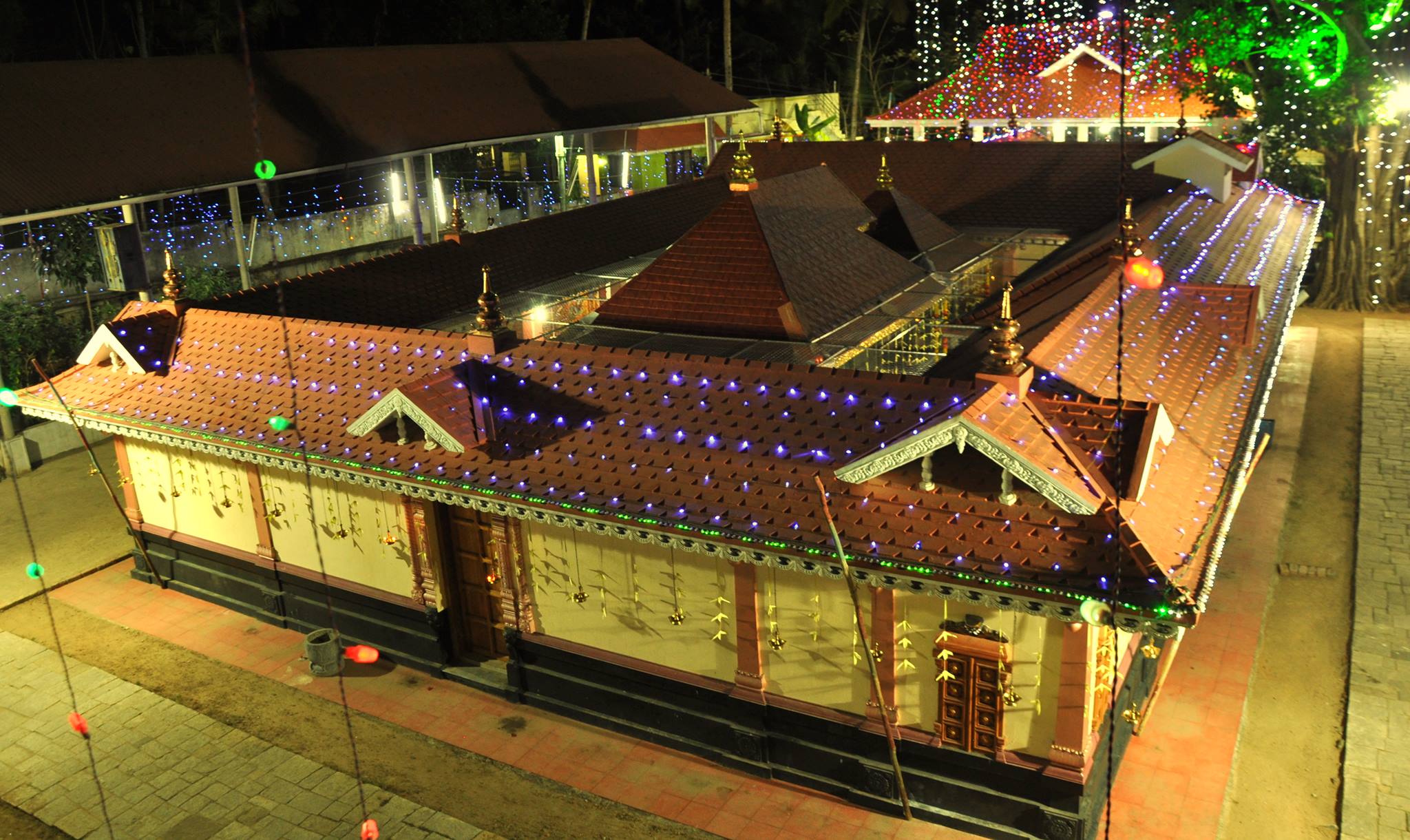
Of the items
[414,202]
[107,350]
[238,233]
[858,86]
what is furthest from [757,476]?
[858,86]

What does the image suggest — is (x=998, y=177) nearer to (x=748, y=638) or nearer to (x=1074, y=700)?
(x=748, y=638)

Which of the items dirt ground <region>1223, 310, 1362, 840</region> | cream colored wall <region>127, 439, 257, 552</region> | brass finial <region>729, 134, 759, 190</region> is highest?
brass finial <region>729, 134, 759, 190</region>

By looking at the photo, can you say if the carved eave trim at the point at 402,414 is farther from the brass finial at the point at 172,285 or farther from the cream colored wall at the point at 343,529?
the brass finial at the point at 172,285

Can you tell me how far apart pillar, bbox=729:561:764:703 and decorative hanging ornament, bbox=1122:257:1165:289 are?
5.73 metres

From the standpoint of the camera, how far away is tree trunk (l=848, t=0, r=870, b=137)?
60.8m

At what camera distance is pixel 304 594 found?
56.7 ft

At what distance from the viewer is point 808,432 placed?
1247cm

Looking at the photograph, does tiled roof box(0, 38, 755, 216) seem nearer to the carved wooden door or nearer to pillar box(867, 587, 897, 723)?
pillar box(867, 587, 897, 723)

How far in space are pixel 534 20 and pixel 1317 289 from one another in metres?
35.3

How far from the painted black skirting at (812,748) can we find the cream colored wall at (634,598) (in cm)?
33

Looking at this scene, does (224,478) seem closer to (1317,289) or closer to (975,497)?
(975,497)

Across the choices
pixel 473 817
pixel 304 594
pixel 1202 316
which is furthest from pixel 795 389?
pixel 304 594

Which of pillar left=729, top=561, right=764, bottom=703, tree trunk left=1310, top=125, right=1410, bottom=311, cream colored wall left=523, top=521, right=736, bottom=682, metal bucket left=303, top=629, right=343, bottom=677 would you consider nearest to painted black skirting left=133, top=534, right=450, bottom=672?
metal bucket left=303, top=629, right=343, bottom=677

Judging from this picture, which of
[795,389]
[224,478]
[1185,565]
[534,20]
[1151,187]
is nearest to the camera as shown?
[1185,565]
